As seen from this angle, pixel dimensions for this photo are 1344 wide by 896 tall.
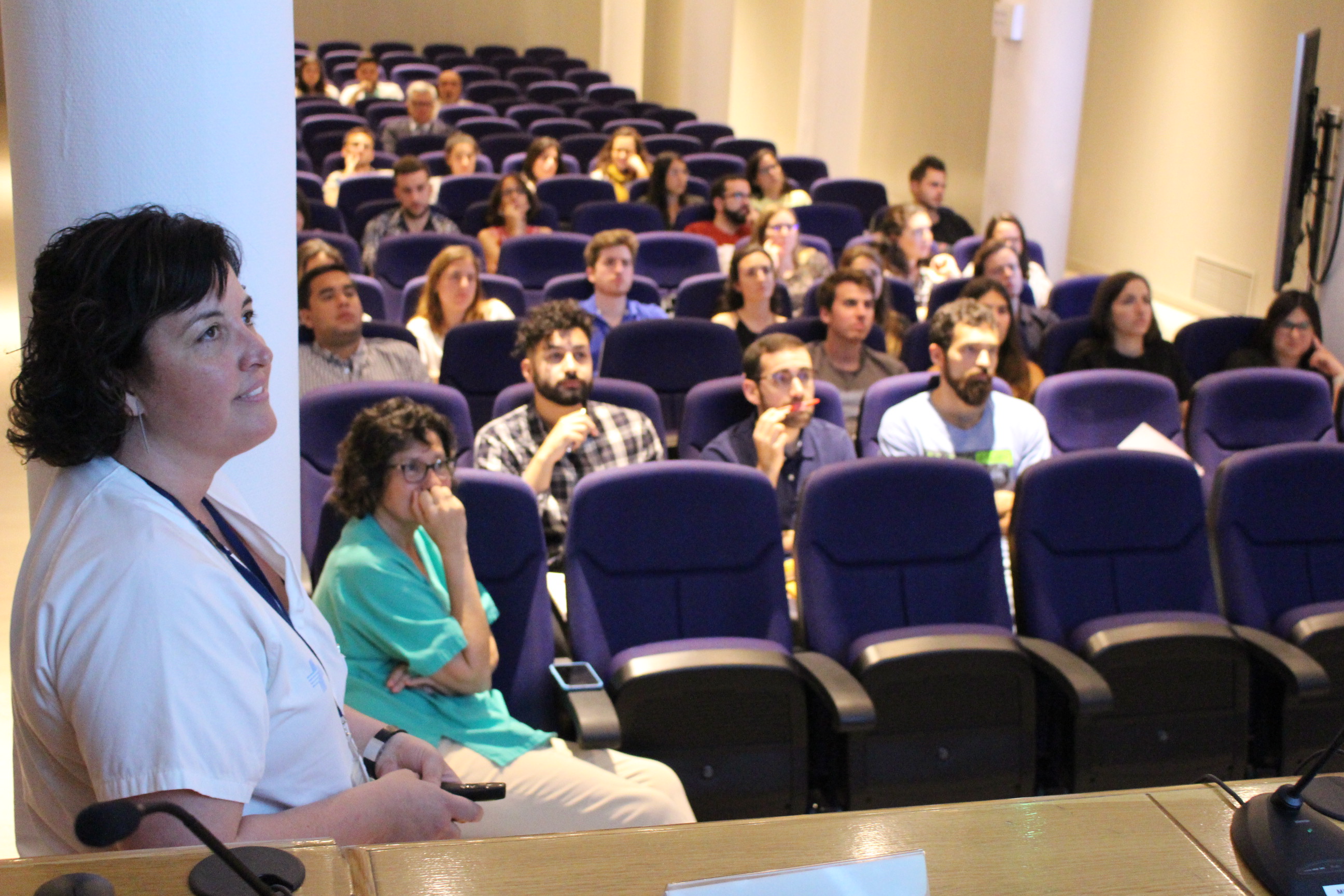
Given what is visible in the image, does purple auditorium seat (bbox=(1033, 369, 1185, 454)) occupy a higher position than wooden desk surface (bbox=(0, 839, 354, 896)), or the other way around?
wooden desk surface (bbox=(0, 839, 354, 896))

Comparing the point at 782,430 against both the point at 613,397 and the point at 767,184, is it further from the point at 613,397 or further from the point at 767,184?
the point at 767,184

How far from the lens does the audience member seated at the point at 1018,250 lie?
6.62m

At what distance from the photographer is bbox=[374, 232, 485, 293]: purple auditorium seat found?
6.39 meters

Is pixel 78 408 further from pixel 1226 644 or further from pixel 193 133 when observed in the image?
pixel 1226 644

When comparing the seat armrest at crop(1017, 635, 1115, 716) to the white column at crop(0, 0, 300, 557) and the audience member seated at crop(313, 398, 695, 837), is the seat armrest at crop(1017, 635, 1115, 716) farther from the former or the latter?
the white column at crop(0, 0, 300, 557)

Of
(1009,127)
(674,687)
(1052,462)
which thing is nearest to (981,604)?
(1052,462)

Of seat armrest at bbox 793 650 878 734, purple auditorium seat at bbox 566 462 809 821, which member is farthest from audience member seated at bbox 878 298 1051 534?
seat armrest at bbox 793 650 878 734

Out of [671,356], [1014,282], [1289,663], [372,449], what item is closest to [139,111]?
[372,449]

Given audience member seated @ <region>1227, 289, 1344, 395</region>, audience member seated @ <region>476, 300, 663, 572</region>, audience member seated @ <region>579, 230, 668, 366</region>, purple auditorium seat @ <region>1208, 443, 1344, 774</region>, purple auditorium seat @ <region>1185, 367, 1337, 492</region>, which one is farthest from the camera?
audience member seated @ <region>579, 230, 668, 366</region>

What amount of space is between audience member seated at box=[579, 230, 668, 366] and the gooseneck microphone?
4313 mm

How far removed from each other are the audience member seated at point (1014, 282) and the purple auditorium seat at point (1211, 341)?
56cm

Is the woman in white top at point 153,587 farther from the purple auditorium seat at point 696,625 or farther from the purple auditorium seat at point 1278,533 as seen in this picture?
the purple auditorium seat at point 1278,533

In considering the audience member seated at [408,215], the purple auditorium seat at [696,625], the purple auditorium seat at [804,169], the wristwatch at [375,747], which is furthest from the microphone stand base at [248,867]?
the purple auditorium seat at [804,169]

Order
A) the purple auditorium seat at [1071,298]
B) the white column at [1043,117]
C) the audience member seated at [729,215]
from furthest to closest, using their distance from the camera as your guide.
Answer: the white column at [1043,117] → the audience member seated at [729,215] → the purple auditorium seat at [1071,298]
